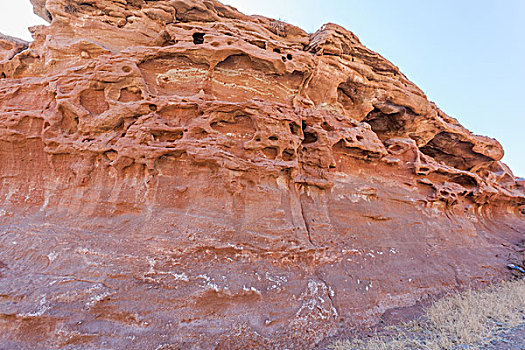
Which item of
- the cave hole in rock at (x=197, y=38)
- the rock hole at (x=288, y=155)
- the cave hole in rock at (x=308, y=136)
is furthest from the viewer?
the cave hole in rock at (x=308, y=136)

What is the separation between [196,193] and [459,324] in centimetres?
671

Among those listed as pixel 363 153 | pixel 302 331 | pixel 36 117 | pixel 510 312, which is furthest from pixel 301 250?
pixel 36 117

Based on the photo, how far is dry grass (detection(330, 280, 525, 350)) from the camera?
4.79 m

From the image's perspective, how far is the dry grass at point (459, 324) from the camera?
15.7 ft

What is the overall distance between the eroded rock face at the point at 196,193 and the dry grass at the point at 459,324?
60 cm

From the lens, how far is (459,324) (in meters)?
5.39

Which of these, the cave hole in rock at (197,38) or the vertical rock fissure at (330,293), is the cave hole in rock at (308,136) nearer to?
the vertical rock fissure at (330,293)

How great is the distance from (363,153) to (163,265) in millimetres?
6920

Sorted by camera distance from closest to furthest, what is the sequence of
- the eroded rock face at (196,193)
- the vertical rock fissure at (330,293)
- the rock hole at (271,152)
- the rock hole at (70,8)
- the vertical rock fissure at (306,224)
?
the eroded rock face at (196,193) → the vertical rock fissure at (330,293) → the vertical rock fissure at (306,224) → the rock hole at (271,152) → the rock hole at (70,8)

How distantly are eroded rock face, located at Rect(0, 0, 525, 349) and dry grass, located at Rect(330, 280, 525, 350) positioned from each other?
1.96 ft

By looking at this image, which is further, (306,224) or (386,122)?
(386,122)

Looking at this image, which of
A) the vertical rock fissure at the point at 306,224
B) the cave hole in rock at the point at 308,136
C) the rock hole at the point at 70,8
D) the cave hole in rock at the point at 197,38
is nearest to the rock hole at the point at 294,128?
the cave hole in rock at the point at 308,136

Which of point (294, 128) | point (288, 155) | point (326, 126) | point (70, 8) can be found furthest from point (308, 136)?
point (70, 8)

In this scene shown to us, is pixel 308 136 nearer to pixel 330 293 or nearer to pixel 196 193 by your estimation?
pixel 196 193
